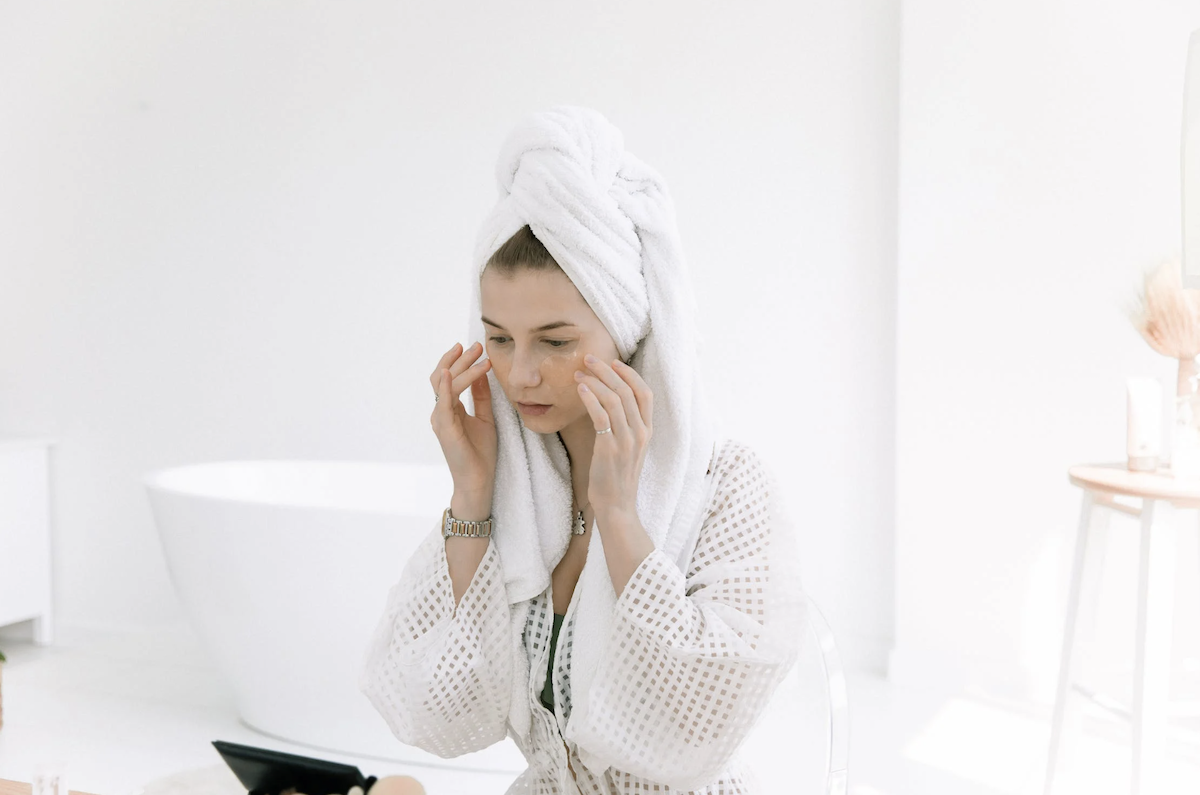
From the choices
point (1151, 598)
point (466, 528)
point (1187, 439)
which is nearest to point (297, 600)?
point (466, 528)

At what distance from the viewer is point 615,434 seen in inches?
38.7

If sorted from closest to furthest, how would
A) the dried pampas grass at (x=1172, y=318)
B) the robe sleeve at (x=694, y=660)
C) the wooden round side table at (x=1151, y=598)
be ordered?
the robe sleeve at (x=694, y=660) < the wooden round side table at (x=1151, y=598) < the dried pampas grass at (x=1172, y=318)

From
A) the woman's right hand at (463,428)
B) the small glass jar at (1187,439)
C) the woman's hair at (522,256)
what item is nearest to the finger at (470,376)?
the woman's right hand at (463,428)

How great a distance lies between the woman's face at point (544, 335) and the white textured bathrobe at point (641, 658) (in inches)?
7.2

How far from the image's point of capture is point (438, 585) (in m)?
1.10

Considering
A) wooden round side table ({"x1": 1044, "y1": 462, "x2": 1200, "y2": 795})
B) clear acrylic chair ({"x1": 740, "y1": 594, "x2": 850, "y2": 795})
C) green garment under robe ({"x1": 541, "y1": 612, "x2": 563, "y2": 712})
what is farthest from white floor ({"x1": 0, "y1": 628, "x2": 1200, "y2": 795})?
green garment under robe ({"x1": 541, "y1": 612, "x2": 563, "y2": 712})

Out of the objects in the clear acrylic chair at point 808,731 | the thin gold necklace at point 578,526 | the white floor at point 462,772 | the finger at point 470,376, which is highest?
the finger at point 470,376

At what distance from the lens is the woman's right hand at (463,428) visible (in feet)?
3.57

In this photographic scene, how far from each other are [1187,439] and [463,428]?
5.64 ft

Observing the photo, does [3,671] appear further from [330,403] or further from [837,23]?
[837,23]

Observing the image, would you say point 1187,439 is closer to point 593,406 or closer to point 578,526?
point 578,526

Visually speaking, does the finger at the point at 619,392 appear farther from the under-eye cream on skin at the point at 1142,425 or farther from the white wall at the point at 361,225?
the white wall at the point at 361,225

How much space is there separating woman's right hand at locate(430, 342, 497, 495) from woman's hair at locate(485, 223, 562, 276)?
0.10 m

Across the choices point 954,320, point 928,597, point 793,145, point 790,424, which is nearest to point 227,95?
point 793,145
